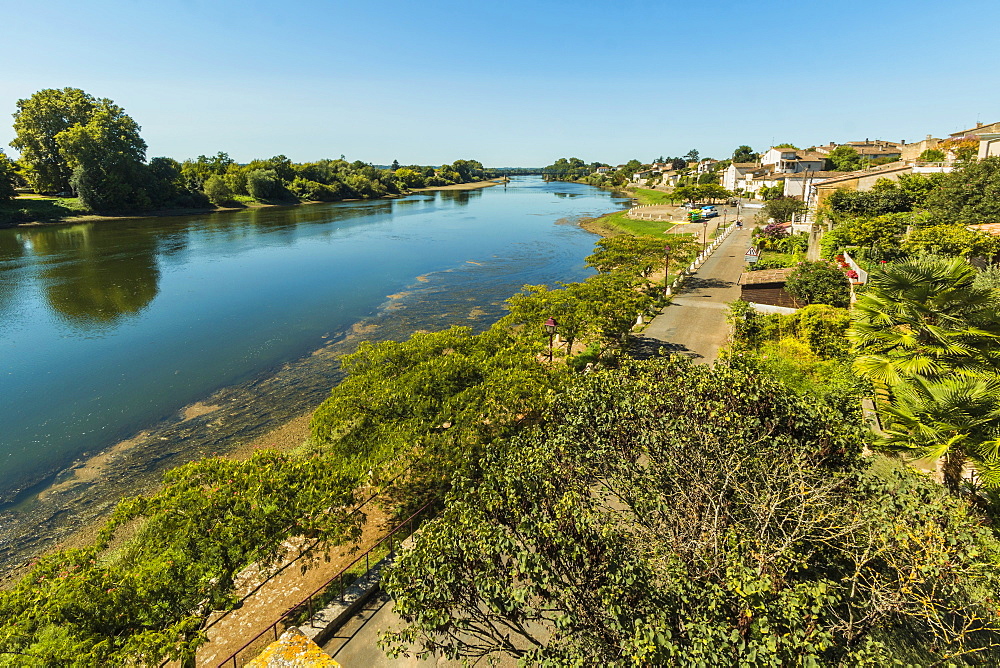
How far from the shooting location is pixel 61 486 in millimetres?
18719

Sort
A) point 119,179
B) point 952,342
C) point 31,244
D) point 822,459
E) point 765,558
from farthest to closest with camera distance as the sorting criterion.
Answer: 1. point 119,179
2. point 31,244
3. point 952,342
4. point 822,459
5. point 765,558

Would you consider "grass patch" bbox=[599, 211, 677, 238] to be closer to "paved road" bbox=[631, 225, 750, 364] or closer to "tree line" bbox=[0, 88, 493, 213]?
"paved road" bbox=[631, 225, 750, 364]

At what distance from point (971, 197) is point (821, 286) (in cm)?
1638

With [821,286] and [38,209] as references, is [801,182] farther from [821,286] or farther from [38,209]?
[38,209]

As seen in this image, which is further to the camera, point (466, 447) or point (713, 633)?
point (466, 447)

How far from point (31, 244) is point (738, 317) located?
3467 inches

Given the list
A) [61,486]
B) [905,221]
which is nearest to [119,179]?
[61,486]

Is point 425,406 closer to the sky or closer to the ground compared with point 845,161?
closer to the ground

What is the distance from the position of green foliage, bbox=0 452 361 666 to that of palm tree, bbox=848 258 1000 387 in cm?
1336

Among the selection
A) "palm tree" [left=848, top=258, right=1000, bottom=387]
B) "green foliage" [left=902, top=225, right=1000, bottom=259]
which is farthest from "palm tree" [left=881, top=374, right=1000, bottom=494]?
"green foliage" [left=902, top=225, right=1000, bottom=259]

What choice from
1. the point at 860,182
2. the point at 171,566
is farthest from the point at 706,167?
the point at 171,566

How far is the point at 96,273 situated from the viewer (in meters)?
51.1

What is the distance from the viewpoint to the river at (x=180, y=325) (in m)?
20.3

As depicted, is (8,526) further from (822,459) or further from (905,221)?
(905,221)
